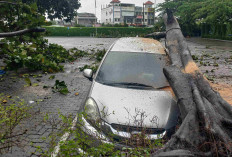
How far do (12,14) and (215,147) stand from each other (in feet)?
27.4

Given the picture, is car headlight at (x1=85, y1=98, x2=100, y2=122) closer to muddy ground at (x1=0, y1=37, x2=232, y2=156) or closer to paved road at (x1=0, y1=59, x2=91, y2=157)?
paved road at (x1=0, y1=59, x2=91, y2=157)

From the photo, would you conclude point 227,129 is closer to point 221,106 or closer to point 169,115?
point 221,106

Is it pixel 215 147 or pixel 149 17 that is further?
pixel 149 17

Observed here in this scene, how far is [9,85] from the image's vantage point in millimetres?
8258

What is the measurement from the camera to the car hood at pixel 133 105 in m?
3.39

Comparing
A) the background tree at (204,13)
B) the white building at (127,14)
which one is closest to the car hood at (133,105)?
the background tree at (204,13)

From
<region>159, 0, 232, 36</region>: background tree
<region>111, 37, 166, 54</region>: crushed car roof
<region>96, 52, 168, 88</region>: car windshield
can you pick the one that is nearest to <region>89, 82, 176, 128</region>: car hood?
<region>96, 52, 168, 88</region>: car windshield

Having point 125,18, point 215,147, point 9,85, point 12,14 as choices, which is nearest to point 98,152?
point 215,147

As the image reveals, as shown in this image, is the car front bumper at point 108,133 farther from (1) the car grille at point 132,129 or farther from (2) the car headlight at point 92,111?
(2) the car headlight at point 92,111

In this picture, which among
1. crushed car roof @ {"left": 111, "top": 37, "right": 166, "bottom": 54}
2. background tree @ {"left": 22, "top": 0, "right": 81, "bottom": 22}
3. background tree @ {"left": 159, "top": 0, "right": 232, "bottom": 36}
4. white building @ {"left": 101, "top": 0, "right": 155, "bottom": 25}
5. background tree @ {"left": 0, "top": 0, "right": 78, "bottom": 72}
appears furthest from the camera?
white building @ {"left": 101, "top": 0, "right": 155, "bottom": 25}

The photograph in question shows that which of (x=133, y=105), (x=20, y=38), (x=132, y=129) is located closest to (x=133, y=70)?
(x=133, y=105)

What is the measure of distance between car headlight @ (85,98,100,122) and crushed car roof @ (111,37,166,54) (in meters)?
1.85

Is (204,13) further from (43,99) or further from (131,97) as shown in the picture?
(131,97)

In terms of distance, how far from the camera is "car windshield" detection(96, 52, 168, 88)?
4.52 metres
